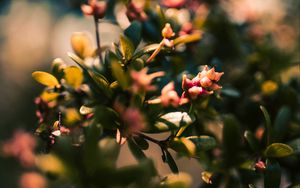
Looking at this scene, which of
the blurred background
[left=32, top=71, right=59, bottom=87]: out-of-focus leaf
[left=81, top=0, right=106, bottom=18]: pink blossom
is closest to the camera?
[left=32, top=71, right=59, bottom=87]: out-of-focus leaf

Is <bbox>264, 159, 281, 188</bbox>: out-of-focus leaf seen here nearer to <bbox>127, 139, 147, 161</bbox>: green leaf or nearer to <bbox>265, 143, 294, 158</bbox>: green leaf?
<bbox>265, 143, 294, 158</bbox>: green leaf

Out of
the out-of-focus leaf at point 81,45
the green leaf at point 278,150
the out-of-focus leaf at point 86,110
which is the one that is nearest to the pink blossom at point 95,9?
the out-of-focus leaf at point 81,45

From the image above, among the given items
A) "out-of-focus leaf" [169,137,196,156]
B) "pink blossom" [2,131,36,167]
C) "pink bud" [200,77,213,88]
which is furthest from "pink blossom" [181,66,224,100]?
"pink blossom" [2,131,36,167]

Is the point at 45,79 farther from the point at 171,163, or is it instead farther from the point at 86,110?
the point at 171,163

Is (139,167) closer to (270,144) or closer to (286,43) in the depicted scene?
(270,144)

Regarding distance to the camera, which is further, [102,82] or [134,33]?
[134,33]

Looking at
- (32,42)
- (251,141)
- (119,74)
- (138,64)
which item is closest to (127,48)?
(138,64)

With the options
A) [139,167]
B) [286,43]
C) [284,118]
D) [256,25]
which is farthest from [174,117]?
[286,43]
